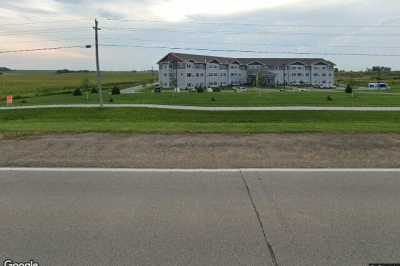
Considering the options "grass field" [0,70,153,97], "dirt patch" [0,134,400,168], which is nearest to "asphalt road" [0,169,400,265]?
"dirt patch" [0,134,400,168]

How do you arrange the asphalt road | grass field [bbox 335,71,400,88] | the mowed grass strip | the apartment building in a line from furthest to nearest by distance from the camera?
grass field [bbox 335,71,400,88] < the apartment building < the mowed grass strip < the asphalt road

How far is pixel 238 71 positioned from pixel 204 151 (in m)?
96.1

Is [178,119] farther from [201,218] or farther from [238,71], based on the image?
[238,71]

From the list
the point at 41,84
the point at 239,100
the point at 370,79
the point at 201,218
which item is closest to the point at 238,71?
the point at 370,79

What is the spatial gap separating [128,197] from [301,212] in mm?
2365

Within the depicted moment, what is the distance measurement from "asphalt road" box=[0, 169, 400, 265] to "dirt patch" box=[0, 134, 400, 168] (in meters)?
0.72

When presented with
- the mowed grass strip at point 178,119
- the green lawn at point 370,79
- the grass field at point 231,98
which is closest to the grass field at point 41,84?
the grass field at point 231,98

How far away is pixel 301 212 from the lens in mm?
4461

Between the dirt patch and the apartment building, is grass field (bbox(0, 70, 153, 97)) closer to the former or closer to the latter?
the apartment building

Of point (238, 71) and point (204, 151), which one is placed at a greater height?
point (238, 71)

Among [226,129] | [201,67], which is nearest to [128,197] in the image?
[226,129]

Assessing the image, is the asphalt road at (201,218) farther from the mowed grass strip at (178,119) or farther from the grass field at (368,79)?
the grass field at (368,79)

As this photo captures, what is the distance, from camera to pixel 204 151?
802cm

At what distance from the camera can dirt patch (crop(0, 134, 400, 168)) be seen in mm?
6996
